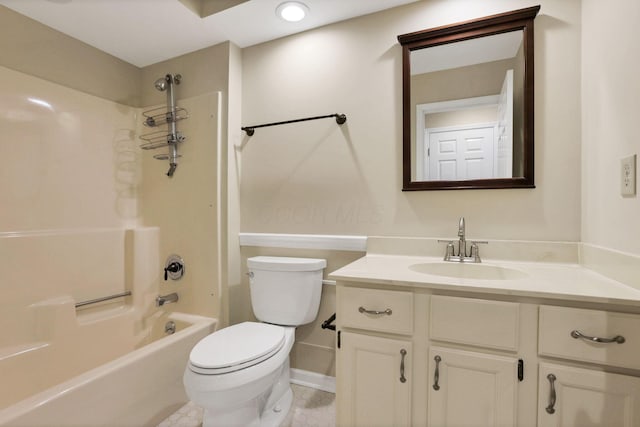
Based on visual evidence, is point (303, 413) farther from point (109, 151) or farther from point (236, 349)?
point (109, 151)

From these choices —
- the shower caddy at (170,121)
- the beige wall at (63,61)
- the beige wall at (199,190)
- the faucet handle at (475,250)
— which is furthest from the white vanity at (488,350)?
the beige wall at (63,61)

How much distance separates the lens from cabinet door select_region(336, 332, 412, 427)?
1038 mm

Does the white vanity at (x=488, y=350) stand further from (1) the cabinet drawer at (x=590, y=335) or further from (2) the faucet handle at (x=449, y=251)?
(2) the faucet handle at (x=449, y=251)

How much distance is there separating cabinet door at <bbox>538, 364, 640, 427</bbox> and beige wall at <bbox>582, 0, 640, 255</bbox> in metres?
0.41

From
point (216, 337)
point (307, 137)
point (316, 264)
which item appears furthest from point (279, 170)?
point (216, 337)

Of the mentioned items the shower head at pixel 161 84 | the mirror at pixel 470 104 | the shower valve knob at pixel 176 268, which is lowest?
the shower valve knob at pixel 176 268

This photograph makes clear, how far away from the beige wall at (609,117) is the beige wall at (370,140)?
0.06 meters

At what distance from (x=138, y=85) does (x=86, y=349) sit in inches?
72.3

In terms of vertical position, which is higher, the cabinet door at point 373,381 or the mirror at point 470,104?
the mirror at point 470,104

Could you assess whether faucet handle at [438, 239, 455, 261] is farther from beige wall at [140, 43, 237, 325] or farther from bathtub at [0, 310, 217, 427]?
bathtub at [0, 310, 217, 427]

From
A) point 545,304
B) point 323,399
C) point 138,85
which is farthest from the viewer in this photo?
point 138,85

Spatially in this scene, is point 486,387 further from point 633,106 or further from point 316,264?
point 633,106

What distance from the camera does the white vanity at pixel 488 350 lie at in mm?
829

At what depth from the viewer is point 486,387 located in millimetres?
941
